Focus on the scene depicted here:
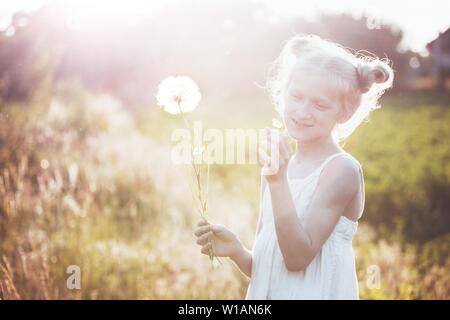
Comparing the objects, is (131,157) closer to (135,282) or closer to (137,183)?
(137,183)

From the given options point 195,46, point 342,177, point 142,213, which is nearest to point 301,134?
point 342,177

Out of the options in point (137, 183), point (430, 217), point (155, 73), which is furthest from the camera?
point (155, 73)

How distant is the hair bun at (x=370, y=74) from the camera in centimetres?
158

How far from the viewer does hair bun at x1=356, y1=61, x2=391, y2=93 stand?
158 centimetres

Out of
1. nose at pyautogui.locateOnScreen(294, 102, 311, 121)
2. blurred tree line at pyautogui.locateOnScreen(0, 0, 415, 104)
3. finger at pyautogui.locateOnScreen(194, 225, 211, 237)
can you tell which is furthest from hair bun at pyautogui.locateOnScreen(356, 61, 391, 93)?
blurred tree line at pyautogui.locateOnScreen(0, 0, 415, 104)

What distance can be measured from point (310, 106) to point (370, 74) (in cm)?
22

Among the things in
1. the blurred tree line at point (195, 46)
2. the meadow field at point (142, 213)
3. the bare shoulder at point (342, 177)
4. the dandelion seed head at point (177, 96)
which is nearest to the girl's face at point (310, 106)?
the bare shoulder at point (342, 177)

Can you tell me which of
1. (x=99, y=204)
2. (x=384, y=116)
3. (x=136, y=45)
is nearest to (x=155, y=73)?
(x=136, y=45)

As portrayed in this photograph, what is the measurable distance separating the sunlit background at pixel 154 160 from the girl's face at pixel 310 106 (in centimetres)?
72

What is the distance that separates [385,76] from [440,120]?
1193cm

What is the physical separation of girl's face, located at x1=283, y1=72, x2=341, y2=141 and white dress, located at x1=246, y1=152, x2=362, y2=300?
108 millimetres

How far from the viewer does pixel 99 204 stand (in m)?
4.65

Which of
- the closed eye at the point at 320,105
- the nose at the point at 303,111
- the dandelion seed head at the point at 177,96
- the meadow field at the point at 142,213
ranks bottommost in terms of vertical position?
the meadow field at the point at 142,213

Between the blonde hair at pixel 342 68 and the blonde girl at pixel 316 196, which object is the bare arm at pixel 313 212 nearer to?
the blonde girl at pixel 316 196
